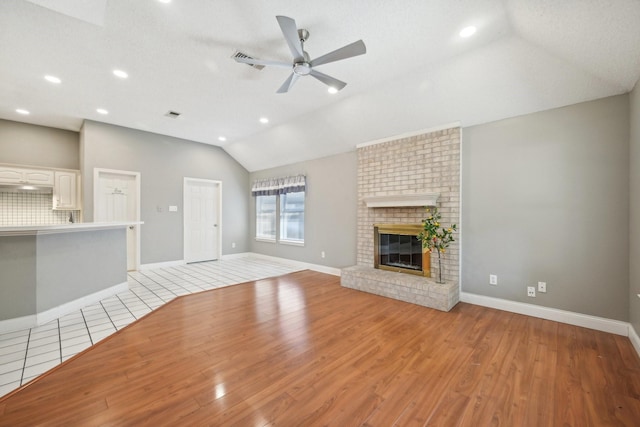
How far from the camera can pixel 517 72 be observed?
2.81 m

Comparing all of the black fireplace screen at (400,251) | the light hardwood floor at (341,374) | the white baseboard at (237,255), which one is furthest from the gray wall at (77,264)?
the black fireplace screen at (400,251)

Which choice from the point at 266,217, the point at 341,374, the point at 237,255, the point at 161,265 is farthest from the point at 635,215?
the point at 161,265

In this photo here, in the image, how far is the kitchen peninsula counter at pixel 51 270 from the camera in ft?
8.64

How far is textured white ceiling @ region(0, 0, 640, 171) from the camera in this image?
2.20 metres

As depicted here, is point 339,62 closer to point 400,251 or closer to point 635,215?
point 400,251

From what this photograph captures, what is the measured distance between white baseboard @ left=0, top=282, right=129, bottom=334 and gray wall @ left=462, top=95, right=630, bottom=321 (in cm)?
519

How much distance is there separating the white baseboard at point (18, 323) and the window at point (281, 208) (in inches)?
169

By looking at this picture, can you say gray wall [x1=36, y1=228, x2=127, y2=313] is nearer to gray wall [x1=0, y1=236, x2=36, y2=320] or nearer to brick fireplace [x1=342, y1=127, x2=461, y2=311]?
gray wall [x1=0, y1=236, x2=36, y2=320]

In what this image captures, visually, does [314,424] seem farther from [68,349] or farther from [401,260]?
[401,260]

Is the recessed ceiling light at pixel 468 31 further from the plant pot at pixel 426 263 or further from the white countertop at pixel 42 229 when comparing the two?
the white countertop at pixel 42 229

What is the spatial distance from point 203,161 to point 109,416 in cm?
595

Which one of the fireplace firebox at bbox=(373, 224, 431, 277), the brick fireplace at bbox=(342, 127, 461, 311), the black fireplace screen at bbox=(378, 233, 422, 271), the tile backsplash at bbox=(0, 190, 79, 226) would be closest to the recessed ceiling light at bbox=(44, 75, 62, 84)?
the tile backsplash at bbox=(0, 190, 79, 226)

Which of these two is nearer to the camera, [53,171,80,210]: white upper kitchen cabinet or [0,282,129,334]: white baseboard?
[0,282,129,334]: white baseboard

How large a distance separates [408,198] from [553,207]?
5.49 feet
